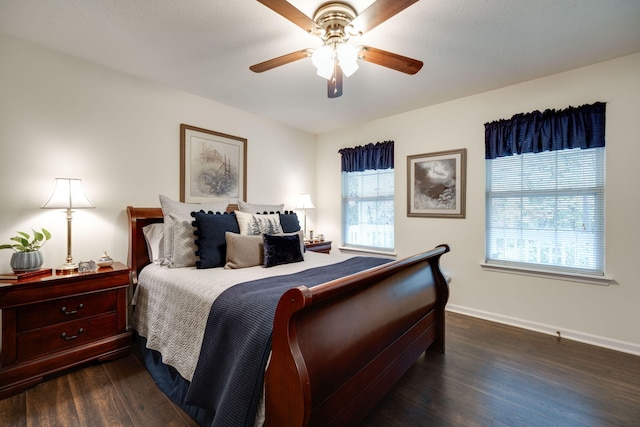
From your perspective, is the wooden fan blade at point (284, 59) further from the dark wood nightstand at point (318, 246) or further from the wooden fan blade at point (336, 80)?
the dark wood nightstand at point (318, 246)

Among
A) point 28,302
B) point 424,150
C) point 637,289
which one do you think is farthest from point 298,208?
point 637,289

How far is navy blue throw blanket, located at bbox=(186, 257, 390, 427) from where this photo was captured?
1.15 m

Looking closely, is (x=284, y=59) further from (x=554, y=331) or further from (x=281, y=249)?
(x=554, y=331)

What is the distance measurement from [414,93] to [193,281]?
2.83 m

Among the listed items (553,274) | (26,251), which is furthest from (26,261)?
(553,274)

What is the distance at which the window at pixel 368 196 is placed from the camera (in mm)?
3922

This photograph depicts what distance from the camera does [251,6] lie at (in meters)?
1.76

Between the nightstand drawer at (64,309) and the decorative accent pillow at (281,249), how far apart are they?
1.21 meters

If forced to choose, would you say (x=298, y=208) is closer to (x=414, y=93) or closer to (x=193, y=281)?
(x=414, y=93)

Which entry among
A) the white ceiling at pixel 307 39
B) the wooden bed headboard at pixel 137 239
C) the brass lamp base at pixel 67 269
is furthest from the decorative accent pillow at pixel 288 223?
the brass lamp base at pixel 67 269

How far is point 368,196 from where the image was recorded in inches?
164

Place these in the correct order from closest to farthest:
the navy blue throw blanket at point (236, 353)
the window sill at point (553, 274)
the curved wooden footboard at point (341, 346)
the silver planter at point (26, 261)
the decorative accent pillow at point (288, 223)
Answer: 1. the curved wooden footboard at point (341, 346)
2. the navy blue throw blanket at point (236, 353)
3. the silver planter at point (26, 261)
4. the window sill at point (553, 274)
5. the decorative accent pillow at point (288, 223)

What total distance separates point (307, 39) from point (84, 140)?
2051 mm

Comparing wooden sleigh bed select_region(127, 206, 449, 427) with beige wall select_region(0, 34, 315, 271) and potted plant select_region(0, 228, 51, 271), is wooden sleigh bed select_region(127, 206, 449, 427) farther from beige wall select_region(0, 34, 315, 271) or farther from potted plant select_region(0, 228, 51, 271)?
beige wall select_region(0, 34, 315, 271)
